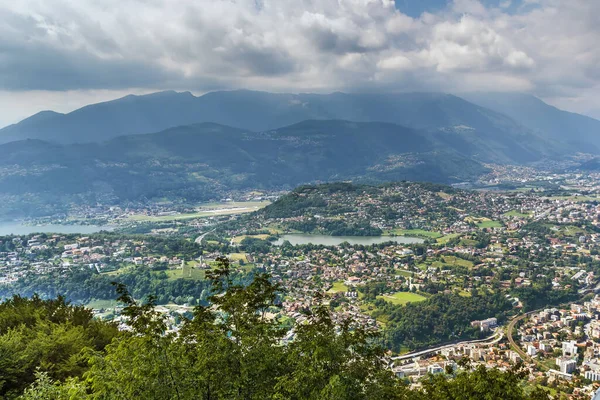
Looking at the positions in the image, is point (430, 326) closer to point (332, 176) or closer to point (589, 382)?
point (589, 382)

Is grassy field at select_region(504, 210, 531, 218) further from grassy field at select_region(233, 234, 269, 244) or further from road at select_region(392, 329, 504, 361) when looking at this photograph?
road at select_region(392, 329, 504, 361)

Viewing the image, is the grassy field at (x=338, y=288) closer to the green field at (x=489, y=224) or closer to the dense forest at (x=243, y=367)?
the dense forest at (x=243, y=367)

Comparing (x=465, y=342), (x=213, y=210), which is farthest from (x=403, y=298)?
(x=213, y=210)

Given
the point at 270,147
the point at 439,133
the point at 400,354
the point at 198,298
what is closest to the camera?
the point at 400,354

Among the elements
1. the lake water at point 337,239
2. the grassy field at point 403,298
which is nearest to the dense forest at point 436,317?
the grassy field at point 403,298

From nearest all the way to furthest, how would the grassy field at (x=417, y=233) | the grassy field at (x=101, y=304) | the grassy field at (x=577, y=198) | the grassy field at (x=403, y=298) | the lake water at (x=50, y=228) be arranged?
1. the grassy field at (x=101, y=304)
2. the grassy field at (x=403, y=298)
3. the grassy field at (x=417, y=233)
4. the lake water at (x=50, y=228)
5. the grassy field at (x=577, y=198)

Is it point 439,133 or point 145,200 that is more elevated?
point 439,133

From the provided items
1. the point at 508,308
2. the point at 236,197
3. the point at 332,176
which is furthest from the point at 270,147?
the point at 508,308
